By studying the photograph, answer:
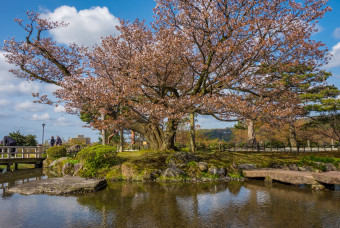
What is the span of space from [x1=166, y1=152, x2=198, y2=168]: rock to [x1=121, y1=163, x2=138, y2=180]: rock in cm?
201

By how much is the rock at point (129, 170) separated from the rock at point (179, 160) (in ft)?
6.59

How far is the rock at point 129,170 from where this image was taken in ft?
43.9

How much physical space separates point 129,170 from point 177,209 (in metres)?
7.08

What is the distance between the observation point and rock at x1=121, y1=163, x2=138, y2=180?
1338 cm

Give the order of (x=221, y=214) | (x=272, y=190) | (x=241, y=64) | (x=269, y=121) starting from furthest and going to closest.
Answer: (x=241, y=64) < (x=269, y=121) < (x=272, y=190) < (x=221, y=214)

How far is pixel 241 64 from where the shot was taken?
14727mm

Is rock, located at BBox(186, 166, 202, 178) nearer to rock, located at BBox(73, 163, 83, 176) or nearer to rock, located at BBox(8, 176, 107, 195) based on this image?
rock, located at BBox(8, 176, 107, 195)

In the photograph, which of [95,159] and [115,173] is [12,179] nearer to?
[95,159]

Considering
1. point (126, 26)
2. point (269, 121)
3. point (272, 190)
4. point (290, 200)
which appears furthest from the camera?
point (126, 26)

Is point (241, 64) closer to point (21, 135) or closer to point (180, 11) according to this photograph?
point (180, 11)

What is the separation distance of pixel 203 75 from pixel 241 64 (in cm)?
250

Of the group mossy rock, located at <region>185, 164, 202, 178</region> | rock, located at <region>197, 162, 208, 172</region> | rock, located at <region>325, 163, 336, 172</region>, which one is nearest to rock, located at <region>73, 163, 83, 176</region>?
mossy rock, located at <region>185, 164, 202, 178</region>

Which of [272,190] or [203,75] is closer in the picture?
[272,190]

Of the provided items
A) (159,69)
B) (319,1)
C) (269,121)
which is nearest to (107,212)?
(159,69)
